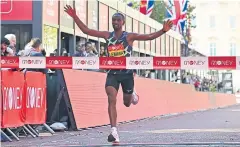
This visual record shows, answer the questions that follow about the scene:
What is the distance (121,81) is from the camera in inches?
391

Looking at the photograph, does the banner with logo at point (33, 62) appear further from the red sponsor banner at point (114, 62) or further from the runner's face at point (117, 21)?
the runner's face at point (117, 21)

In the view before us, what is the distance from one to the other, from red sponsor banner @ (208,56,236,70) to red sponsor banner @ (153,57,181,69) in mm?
603

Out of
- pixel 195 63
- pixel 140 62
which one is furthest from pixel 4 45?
pixel 195 63

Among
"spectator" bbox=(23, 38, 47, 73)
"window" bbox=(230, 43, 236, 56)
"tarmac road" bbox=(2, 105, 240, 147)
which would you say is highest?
"window" bbox=(230, 43, 236, 56)

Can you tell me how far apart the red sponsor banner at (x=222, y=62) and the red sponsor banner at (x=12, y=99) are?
348 cm

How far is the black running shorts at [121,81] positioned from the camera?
9.81 m

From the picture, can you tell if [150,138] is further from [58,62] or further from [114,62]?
[58,62]

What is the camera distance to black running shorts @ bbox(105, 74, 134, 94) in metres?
9.81

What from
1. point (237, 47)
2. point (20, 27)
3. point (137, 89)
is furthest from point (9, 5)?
point (237, 47)

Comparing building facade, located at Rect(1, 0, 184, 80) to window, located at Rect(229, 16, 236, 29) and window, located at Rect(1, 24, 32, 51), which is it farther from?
window, located at Rect(229, 16, 236, 29)

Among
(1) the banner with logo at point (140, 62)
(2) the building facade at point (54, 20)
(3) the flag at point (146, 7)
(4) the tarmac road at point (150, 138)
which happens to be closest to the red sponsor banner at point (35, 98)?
(1) the banner with logo at point (140, 62)

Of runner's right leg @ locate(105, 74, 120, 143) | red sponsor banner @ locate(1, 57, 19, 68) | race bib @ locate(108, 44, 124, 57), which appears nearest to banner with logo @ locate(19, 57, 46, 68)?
red sponsor banner @ locate(1, 57, 19, 68)

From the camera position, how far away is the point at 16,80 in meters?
11.5

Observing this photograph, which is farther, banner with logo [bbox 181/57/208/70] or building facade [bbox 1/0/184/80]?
building facade [bbox 1/0/184/80]
